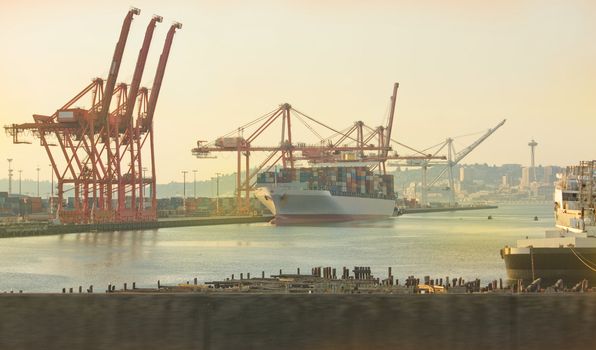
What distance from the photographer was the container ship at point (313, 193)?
555 feet

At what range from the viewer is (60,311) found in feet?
28.2

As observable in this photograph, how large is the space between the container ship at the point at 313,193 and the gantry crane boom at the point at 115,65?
169ft

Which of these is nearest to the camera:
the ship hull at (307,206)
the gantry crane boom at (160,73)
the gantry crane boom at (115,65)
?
the gantry crane boom at (115,65)

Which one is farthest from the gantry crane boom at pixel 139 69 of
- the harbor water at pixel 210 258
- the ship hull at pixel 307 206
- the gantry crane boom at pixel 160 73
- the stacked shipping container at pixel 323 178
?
the stacked shipping container at pixel 323 178

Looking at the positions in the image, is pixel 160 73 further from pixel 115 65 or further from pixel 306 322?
pixel 306 322

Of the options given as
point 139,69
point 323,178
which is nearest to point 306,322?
point 139,69

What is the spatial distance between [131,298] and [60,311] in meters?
0.68

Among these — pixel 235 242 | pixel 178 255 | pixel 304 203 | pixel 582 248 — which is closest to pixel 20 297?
pixel 582 248

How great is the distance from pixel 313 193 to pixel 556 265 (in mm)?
123309

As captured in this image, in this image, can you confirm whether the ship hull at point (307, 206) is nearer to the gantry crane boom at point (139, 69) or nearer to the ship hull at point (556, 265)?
the gantry crane boom at point (139, 69)

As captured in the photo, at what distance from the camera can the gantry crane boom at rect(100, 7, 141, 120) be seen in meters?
122

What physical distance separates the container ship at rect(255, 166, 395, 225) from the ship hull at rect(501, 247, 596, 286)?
11924cm

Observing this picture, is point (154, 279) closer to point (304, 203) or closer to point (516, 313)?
point (516, 313)

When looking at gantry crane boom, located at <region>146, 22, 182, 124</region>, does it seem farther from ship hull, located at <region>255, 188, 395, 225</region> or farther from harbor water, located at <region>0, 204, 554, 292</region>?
ship hull, located at <region>255, 188, 395, 225</region>
